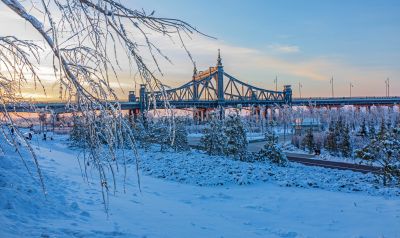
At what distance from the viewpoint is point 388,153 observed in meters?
17.6

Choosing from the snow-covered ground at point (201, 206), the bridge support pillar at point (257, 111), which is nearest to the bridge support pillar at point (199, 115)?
the snow-covered ground at point (201, 206)

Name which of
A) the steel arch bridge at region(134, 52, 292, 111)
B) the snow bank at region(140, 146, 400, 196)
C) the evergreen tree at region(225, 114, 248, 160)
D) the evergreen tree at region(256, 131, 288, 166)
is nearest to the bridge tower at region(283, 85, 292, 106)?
the steel arch bridge at region(134, 52, 292, 111)

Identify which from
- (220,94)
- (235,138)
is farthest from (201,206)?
(220,94)

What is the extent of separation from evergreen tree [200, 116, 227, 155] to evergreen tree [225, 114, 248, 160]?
1.31 metres

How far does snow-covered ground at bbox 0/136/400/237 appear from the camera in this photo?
6.52 metres

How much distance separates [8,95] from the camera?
11.2 feet

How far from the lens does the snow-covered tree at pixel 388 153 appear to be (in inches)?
662

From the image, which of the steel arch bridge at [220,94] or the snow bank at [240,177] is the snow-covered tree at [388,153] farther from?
the steel arch bridge at [220,94]

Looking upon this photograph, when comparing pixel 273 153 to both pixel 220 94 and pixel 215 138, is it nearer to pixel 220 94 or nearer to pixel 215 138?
pixel 215 138

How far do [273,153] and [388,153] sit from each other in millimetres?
6940

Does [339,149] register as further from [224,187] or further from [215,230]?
[215,230]

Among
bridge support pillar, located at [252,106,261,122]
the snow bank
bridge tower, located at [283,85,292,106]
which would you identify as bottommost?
the snow bank

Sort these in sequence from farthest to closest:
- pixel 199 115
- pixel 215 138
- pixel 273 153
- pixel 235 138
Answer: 1. pixel 215 138
2. pixel 235 138
3. pixel 273 153
4. pixel 199 115

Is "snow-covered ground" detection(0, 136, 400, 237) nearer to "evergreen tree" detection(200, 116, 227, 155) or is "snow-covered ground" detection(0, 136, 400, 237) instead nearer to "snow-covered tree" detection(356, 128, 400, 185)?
"snow-covered tree" detection(356, 128, 400, 185)
